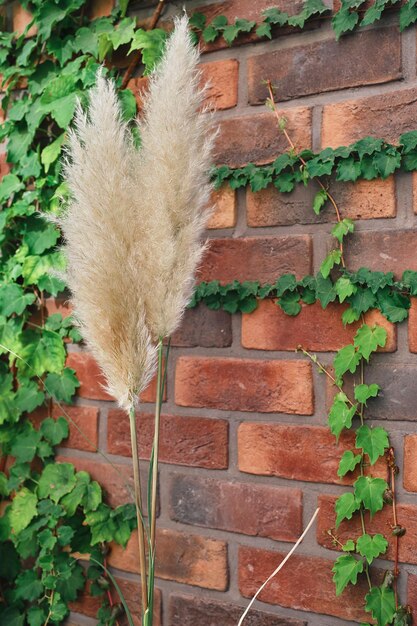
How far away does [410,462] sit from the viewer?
3.53ft

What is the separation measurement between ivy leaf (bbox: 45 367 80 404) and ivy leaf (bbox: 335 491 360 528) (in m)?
0.59

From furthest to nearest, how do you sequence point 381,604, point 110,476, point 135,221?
point 110,476
point 381,604
point 135,221

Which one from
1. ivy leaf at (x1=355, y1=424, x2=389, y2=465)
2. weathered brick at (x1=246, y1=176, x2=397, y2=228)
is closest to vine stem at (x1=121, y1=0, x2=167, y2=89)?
weathered brick at (x1=246, y1=176, x2=397, y2=228)

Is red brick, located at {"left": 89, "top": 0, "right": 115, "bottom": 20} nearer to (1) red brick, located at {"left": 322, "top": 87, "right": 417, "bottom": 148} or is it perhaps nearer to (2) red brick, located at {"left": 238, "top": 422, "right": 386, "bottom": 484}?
(1) red brick, located at {"left": 322, "top": 87, "right": 417, "bottom": 148}

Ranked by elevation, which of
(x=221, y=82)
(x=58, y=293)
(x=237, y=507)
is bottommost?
(x=237, y=507)

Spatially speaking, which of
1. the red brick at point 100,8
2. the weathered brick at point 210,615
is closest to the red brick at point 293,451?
the weathered brick at point 210,615

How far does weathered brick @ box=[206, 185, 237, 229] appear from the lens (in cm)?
125

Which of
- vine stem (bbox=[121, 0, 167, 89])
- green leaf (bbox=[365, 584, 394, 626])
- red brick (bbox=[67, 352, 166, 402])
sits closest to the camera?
green leaf (bbox=[365, 584, 394, 626])

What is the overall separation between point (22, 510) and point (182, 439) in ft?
1.32

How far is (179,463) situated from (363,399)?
1.28ft

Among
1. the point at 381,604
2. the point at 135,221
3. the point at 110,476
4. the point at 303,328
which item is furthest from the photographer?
the point at 110,476

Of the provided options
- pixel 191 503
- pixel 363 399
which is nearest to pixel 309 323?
pixel 363 399

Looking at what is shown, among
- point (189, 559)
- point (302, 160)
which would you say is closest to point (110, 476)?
point (189, 559)

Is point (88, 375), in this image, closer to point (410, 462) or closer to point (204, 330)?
point (204, 330)
